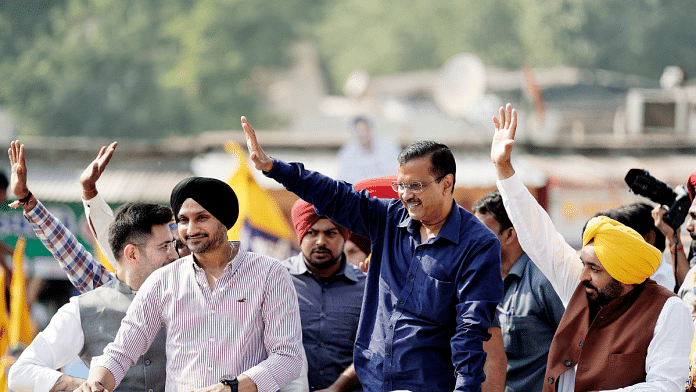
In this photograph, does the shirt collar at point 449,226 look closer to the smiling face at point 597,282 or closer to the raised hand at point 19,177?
the smiling face at point 597,282

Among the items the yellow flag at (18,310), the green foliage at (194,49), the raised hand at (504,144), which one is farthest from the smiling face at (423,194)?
the green foliage at (194,49)

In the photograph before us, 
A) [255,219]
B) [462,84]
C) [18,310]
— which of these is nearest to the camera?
[18,310]

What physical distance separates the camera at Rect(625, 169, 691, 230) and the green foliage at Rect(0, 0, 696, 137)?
110 ft

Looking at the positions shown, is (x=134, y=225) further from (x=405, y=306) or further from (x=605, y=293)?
(x=605, y=293)

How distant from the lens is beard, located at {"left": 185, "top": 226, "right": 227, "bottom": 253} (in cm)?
333

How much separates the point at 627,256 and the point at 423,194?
34.6 inches

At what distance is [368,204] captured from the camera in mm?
3529

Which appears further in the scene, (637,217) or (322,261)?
(637,217)

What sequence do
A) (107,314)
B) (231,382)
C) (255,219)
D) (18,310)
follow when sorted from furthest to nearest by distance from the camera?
(255,219) < (18,310) < (107,314) < (231,382)

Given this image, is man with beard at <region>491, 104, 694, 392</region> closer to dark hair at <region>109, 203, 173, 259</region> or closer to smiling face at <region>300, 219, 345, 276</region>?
smiling face at <region>300, 219, 345, 276</region>

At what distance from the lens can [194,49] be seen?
40.7m

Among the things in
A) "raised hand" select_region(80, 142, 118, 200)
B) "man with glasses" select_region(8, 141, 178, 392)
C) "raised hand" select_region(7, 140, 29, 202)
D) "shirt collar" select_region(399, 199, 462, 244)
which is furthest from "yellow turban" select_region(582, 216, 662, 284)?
"raised hand" select_region(7, 140, 29, 202)

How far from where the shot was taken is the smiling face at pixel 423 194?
3.30 m

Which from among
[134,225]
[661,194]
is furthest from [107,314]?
[661,194]
